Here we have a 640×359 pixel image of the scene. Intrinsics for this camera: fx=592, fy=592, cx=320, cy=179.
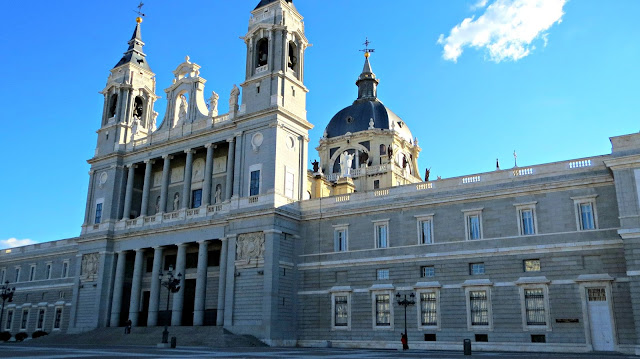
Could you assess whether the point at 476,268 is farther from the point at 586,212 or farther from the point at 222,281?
the point at 222,281

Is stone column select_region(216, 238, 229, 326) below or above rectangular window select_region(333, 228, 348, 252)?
below

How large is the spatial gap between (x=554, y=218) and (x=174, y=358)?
2374 cm

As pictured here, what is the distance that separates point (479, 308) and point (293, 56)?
25763 mm

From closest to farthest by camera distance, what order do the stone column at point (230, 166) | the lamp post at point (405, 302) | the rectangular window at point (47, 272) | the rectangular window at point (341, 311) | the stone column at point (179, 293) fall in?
the lamp post at point (405, 302) < the rectangular window at point (341, 311) < the stone column at point (179, 293) < the stone column at point (230, 166) < the rectangular window at point (47, 272)

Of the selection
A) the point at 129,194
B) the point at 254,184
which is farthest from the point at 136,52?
the point at 254,184

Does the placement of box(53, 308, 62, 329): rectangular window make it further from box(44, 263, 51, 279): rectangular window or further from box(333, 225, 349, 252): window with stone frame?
box(333, 225, 349, 252): window with stone frame

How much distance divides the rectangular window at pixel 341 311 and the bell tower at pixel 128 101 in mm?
A: 26962

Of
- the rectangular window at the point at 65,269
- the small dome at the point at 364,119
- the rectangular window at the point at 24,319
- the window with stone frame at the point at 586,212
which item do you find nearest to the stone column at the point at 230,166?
the rectangular window at the point at 65,269

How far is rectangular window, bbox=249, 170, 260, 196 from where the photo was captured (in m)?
45.3

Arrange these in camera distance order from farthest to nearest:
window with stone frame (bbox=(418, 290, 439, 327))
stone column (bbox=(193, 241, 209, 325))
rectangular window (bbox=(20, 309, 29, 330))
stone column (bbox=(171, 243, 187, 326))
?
rectangular window (bbox=(20, 309, 29, 330)), stone column (bbox=(171, 243, 187, 326)), stone column (bbox=(193, 241, 209, 325)), window with stone frame (bbox=(418, 290, 439, 327))

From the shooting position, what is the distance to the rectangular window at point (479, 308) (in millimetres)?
→ 36487

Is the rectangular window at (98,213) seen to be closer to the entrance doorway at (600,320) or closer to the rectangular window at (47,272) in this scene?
the rectangular window at (47,272)

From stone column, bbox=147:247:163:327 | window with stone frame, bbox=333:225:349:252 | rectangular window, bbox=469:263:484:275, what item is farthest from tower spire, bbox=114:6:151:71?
rectangular window, bbox=469:263:484:275

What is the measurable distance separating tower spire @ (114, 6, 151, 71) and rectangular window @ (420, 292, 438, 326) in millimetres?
39074
